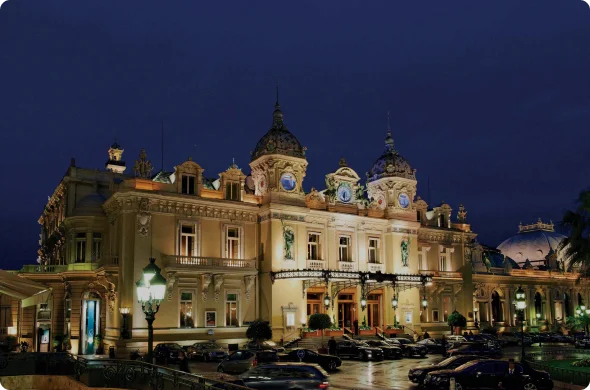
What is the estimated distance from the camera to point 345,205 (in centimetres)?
5284

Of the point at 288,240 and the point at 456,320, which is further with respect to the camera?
the point at 456,320

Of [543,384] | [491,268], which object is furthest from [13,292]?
[491,268]

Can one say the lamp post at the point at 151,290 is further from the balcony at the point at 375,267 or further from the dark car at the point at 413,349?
the balcony at the point at 375,267

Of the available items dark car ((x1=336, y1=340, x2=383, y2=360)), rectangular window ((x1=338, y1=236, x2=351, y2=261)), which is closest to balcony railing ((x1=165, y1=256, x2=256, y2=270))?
rectangular window ((x1=338, y1=236, x2=351, y2=261))

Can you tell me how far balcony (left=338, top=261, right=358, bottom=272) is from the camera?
51156mm

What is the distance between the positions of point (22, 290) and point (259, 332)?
22.3 meters

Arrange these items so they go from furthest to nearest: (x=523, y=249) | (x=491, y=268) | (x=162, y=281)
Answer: (x=523, y=249), (x=491, y=268), (x=162, y=281)

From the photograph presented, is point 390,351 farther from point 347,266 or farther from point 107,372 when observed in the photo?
point 107,372

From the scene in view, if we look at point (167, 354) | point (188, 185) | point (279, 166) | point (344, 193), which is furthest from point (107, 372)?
point (344, 193)

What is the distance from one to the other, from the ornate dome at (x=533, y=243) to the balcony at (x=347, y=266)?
1649 inches

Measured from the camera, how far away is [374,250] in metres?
54.6

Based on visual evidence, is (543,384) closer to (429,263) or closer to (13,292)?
(13,292)

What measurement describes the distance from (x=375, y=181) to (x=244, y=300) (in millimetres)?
17878

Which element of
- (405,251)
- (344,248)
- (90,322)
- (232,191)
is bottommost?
(90,322)
